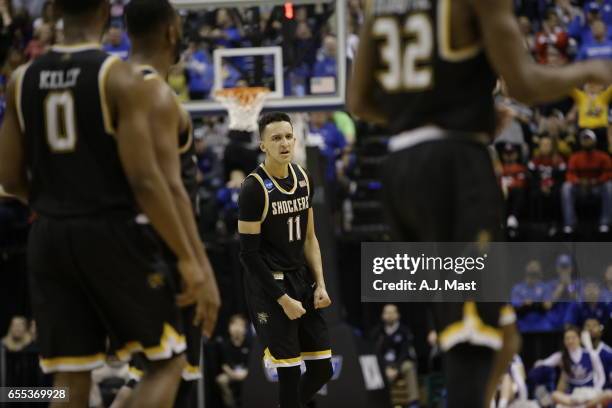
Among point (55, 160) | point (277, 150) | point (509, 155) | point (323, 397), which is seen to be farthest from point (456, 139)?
point (509, 155)

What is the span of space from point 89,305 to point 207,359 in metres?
8.92

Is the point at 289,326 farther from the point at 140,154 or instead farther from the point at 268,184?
the point at 140,154

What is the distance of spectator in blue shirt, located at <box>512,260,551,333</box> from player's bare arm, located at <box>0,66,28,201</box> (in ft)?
30.3

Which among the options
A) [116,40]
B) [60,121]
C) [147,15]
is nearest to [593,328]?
[116,40]

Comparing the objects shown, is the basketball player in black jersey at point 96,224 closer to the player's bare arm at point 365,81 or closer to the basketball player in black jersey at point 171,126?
the basketball player in black jersey at point 171,126

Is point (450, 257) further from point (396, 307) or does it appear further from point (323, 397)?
point (396, 307)

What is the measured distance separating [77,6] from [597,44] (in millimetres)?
13119

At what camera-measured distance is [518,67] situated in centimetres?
435

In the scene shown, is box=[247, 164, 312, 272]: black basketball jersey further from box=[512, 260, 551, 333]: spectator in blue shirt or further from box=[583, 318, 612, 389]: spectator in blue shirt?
box=[512, 260, 551, 333]: spectator in blue shirt

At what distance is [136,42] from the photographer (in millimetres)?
5652

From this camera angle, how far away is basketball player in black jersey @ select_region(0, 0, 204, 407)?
15.9 ft

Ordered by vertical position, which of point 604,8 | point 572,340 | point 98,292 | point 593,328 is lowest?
point 572,340

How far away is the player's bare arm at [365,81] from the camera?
469 cm

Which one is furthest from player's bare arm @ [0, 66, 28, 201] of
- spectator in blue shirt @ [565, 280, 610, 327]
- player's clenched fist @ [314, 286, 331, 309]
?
spectator in blue shirt @ [565, 280, 610, 327]
